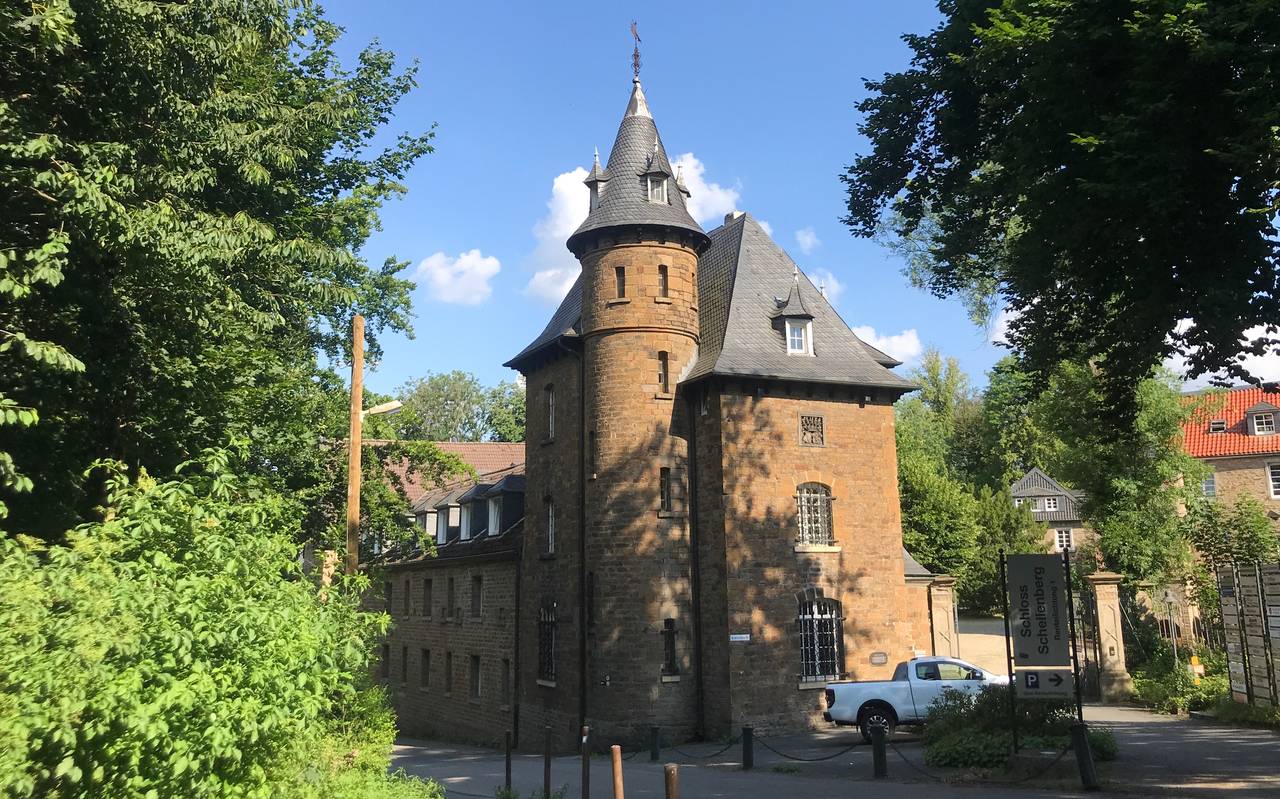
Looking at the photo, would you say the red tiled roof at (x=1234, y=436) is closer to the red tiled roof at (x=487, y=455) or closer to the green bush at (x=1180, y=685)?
the green bush at (x=1180, y=685)

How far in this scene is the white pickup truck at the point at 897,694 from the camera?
1936 cm

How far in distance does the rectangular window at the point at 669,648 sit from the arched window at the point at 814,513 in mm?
3970

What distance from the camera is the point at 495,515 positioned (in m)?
32.4

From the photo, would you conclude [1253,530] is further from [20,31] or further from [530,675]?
[20,31]

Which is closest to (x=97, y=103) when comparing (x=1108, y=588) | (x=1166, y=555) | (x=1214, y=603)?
→ (x=1108, y=588)

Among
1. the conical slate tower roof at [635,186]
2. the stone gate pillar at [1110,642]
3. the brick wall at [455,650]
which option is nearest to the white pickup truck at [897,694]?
the stone gate pillar at [1110,642]

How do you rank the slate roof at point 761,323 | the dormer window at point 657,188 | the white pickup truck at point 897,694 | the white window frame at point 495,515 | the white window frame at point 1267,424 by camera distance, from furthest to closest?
the white window frame at point 1267,424
the white window frame at point 495,515
the dormer window at point 657,188
the slate roof at point 761,323
the white pickup truck at point 897,694

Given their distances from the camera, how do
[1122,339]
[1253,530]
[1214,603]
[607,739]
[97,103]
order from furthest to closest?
1. [1253,530]
2. [1214,603]
3. [607,739]
4. [1122,339]
5. [97,103]

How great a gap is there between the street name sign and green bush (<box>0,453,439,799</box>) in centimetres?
997

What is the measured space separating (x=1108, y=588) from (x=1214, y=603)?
325cm

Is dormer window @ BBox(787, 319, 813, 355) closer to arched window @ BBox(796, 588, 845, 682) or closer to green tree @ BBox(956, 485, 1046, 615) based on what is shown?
arched window @ BBox(796, 588, 845, 682)

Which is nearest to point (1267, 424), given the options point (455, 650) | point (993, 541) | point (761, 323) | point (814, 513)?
point (993, 541)

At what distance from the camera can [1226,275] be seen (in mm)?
12125

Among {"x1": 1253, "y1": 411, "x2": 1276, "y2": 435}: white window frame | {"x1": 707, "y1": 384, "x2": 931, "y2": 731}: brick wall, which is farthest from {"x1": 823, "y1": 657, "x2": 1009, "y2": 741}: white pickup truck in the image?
{"x1": 1253, "y1": 411, "x2": 1276, "y2": 435}: white window frame
